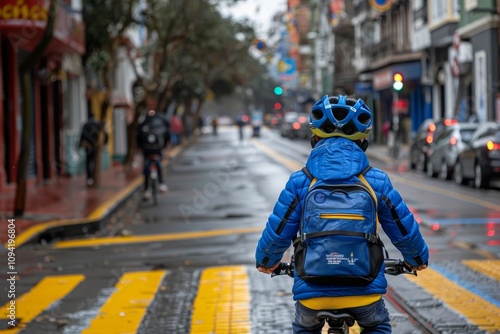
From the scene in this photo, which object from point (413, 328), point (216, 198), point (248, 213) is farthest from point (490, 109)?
point (413, 328)

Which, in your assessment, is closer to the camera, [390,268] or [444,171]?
[390,268]

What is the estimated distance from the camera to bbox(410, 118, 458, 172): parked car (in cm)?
3206

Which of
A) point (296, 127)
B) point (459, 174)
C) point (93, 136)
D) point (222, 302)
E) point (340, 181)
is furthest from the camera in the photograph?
point (296, 127)

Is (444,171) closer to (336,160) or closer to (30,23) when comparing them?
(30,23)

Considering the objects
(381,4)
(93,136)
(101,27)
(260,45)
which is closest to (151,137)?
(93,136)

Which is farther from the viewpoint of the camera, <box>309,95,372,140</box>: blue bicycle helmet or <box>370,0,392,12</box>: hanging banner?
<box>370,0,392,12</box>: hanging banner

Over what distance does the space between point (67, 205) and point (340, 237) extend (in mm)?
15538

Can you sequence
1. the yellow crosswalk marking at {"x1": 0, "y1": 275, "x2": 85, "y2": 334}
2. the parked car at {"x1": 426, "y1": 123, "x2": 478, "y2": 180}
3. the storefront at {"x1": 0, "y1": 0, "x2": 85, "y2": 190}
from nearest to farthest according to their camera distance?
the yellow crosswalk marking at {"x1": 0, "y1": 275, "x2": 85, "y2": 334} → the storefront at {"x1": 0, "y1": 0, "x2": 85, "y2": 190} → the parked car at {"x1": 426, "y1": 123, "x2": 478, "y2": 180}

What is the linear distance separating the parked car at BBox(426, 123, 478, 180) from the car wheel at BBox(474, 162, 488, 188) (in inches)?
112

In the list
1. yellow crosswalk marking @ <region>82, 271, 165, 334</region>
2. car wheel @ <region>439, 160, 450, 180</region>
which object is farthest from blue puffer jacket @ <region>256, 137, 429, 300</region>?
car wheel @ <region>439, 160, 450, 180</region>

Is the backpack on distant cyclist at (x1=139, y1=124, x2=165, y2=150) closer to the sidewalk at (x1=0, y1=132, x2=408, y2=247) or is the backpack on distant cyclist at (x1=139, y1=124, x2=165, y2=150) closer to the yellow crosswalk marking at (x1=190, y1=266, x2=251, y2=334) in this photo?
the sidewalk at (x1=0, y1=132, x2=408, y2=247)

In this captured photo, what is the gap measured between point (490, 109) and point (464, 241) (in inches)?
959

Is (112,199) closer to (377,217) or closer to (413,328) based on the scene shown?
(413,328)

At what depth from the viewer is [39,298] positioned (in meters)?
9.73
